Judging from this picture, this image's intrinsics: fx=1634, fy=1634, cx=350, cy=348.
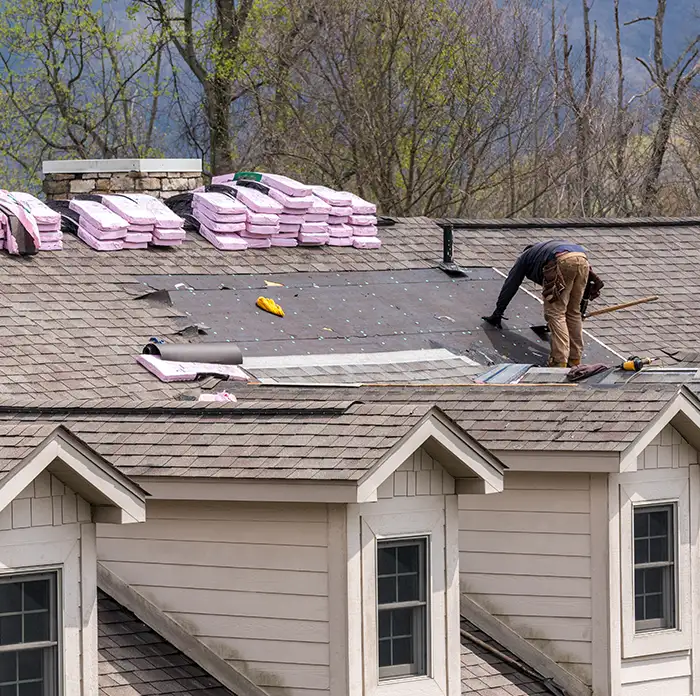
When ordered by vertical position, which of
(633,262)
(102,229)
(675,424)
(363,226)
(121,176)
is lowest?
(675,424)

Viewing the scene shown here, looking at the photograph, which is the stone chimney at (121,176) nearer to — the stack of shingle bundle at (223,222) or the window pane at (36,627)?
the stack of shingle bundle at (223,222)

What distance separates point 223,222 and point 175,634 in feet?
31.7

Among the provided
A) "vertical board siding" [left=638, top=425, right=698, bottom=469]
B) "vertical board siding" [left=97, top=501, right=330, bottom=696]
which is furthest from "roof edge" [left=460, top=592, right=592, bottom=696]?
"vertical board siding" [left=97, top=501, right=330, bottom=696]

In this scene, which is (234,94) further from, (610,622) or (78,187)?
(610,622)

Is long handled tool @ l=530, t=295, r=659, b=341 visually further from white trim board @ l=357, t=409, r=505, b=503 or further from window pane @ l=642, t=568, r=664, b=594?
white trim board @ l=357, t=409, r=505, b=503

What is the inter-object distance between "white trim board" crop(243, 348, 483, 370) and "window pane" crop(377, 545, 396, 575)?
5959 millimetres

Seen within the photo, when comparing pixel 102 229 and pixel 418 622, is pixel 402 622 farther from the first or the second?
pixel 102 229

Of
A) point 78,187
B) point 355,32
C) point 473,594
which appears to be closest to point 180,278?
point 78,187

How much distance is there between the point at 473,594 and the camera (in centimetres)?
1323

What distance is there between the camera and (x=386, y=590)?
11312mm

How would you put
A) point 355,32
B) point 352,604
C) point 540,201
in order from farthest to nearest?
point 540,201, point 355,32, point 352,604

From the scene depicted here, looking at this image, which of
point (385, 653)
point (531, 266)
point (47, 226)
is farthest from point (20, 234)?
point (385, 653)

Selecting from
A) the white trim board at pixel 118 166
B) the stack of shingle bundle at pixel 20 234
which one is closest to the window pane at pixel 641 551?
the stack of shingle bundle at pixel 20 234

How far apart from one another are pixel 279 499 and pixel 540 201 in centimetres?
2923
